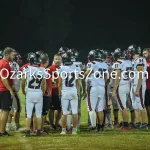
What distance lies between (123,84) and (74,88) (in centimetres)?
125

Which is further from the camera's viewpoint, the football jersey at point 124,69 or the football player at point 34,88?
the football jersey at point 124,69

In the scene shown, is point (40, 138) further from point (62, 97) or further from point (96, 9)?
point (96, 9)

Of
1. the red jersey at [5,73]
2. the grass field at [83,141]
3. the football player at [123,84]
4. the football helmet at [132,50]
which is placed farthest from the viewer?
the football helmet at [132,50]

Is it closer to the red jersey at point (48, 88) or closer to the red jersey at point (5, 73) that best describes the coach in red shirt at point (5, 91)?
the red jersey at point (5, 73)

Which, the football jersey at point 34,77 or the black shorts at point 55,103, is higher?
the football jersey at point 34,77

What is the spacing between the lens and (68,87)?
9234 mm

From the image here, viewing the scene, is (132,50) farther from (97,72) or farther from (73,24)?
(73,24)

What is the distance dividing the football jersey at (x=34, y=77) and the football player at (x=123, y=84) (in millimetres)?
1755

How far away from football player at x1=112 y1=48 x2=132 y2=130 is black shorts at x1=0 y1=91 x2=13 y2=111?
2308 mm

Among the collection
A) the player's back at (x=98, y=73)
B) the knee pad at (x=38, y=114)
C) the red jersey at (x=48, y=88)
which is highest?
the player's back at (x=98, y=73)

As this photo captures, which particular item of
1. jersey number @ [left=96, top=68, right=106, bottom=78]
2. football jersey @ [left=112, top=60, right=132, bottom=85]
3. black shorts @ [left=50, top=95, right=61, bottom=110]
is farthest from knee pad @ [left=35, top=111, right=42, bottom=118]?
football jersey @ [left=112, top=60, right=132, bottom=85]

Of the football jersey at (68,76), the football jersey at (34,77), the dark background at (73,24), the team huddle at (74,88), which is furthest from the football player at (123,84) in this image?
the dark background at (73,24)

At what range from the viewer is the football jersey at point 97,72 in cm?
955

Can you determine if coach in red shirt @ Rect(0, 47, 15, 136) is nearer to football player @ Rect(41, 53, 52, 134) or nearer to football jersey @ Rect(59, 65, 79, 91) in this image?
football player @ Rect(41, 53, 52, 134)
